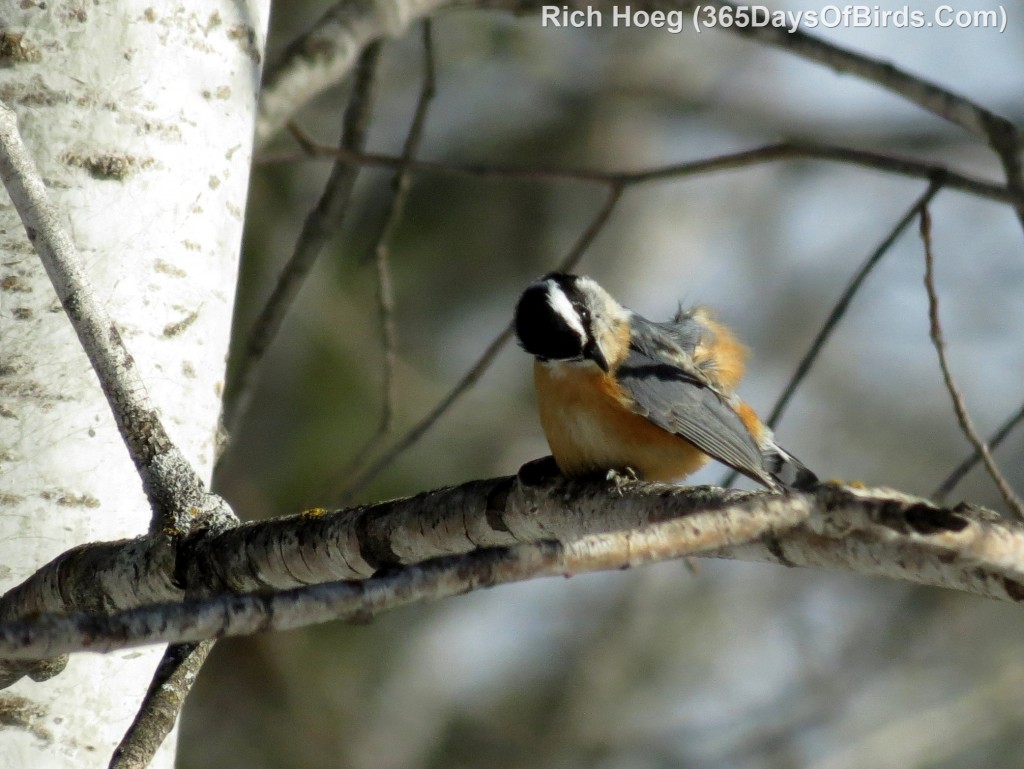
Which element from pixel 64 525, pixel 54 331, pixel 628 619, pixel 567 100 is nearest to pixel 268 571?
pixel 64 525

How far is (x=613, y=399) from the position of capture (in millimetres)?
2844

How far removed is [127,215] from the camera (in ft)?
6.97

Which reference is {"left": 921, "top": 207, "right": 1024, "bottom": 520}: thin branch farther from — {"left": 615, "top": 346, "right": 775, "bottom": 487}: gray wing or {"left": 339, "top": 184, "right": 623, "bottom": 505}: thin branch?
{"left": 339, "top": 184, "right": 623, "bottom": 505}: thin branch

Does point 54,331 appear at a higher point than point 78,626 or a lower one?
lower

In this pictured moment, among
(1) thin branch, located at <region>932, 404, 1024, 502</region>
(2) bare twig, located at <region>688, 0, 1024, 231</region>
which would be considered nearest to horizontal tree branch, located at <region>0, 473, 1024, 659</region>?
(1) thin branch, located at <region>932, 404, 1024, 502</region>

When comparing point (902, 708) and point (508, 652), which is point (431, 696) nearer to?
point (508, 652)

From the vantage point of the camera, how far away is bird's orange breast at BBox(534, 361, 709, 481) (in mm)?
2734

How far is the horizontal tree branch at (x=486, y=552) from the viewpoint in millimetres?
1220

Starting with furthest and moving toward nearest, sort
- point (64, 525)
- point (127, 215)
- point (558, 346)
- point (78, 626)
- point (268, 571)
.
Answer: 1. point (558, 346)
2. point (127, 215)
3. point (64, 525)
4. point (268, 571)
5. point (78, 626)

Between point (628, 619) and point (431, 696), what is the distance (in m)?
1.67

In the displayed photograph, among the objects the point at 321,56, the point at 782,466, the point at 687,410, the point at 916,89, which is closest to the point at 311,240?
the point at 321,56

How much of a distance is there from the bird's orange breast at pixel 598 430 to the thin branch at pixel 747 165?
0.67m

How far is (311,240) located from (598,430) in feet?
3.84

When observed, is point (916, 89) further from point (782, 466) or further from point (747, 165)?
point (782, 466)
